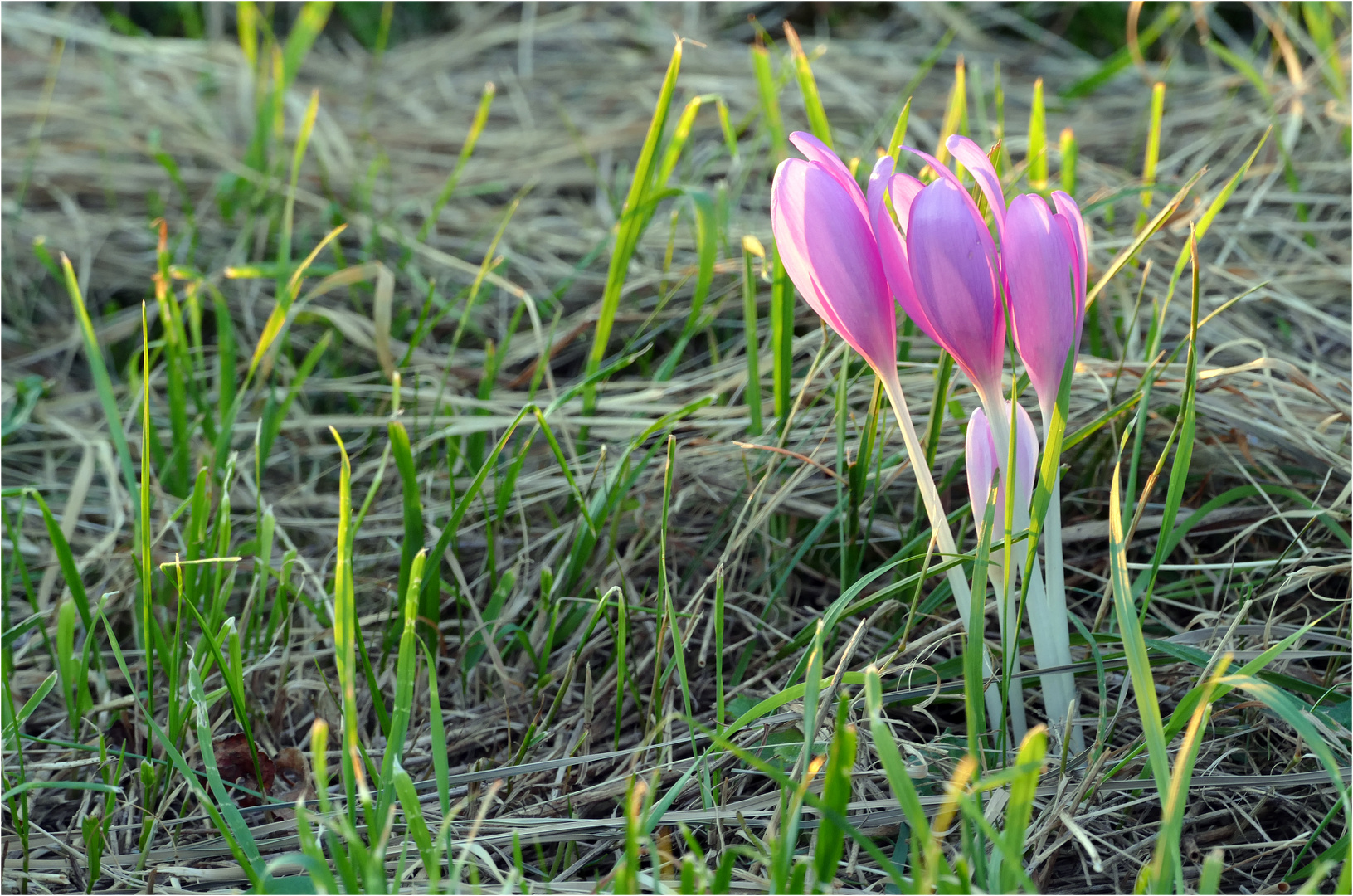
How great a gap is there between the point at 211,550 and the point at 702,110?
168cm

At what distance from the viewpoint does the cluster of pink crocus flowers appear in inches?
30.0

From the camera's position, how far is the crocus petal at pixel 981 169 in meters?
0.77

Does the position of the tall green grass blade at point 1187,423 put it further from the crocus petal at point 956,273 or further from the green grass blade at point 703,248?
the green grass blade at point 703,248

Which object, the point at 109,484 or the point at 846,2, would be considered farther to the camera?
the point at 846,2

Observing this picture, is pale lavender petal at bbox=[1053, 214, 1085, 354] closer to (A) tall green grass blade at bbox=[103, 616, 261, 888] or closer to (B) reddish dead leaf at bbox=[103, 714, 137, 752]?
(A) tall green grass blade at bbox=[103, 616, 261, 888]

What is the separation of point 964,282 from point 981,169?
85mm

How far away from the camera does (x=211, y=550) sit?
1.13m

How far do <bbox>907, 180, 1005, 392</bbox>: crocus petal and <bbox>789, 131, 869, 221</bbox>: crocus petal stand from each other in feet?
0.16

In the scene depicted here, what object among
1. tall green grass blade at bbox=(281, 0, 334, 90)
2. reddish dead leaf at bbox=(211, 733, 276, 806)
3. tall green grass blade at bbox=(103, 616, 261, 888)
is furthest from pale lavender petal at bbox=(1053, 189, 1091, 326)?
tall green grass blade at bbox=(281, 0, 334, 90)

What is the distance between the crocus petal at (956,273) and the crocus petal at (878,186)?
3 centimetres

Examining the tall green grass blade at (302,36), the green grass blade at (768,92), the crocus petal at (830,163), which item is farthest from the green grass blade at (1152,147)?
the tall green grass blade at (302,36)

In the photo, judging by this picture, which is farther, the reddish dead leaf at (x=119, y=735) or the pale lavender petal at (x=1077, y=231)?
the reddish dead leaf at (x=119, y=735)

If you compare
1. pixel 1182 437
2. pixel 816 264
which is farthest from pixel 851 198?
pixel 1182 437

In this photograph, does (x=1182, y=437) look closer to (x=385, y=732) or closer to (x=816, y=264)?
(x=816, y=264)
